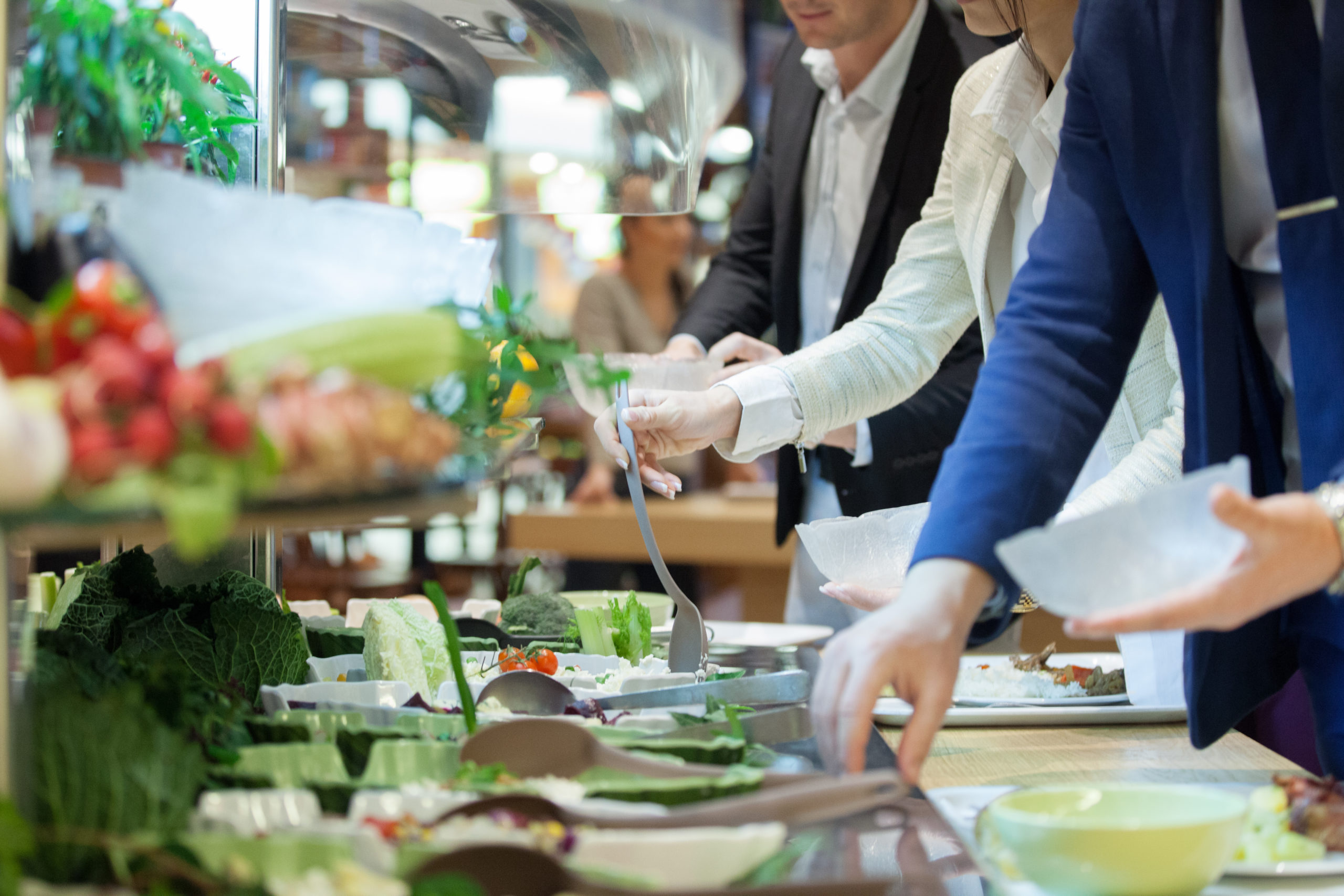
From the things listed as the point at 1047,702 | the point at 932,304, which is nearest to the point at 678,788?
the point at 1047,702

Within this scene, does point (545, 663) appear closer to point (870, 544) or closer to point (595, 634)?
point (595, 634)

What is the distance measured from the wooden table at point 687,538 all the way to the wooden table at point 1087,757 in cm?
303

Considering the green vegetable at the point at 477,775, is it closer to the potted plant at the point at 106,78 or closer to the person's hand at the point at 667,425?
the potted plant at the point at 106,78

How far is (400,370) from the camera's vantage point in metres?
0.65

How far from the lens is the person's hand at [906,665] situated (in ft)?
2.71

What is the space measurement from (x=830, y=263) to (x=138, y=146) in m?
1.78

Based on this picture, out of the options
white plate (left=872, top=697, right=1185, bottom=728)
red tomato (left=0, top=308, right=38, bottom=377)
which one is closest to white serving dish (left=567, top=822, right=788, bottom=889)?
red tomato (left=0, top=308, right=38, bottom=377)

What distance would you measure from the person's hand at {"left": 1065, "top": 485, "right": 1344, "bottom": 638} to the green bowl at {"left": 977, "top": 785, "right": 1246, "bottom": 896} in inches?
4.4

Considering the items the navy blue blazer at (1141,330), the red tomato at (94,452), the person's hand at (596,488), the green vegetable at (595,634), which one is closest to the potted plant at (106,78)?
the red tomato at (94,452)

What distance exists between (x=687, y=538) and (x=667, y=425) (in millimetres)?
3090

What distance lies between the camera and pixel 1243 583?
27.7 inches

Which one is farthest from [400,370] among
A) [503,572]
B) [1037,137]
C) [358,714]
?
[503,572]

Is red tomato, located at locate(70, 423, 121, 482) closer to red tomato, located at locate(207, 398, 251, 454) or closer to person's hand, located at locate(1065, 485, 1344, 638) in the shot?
red tomato, located at locate(207, 398, 251, 454)

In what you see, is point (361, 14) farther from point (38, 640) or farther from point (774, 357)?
point (38, 640)
